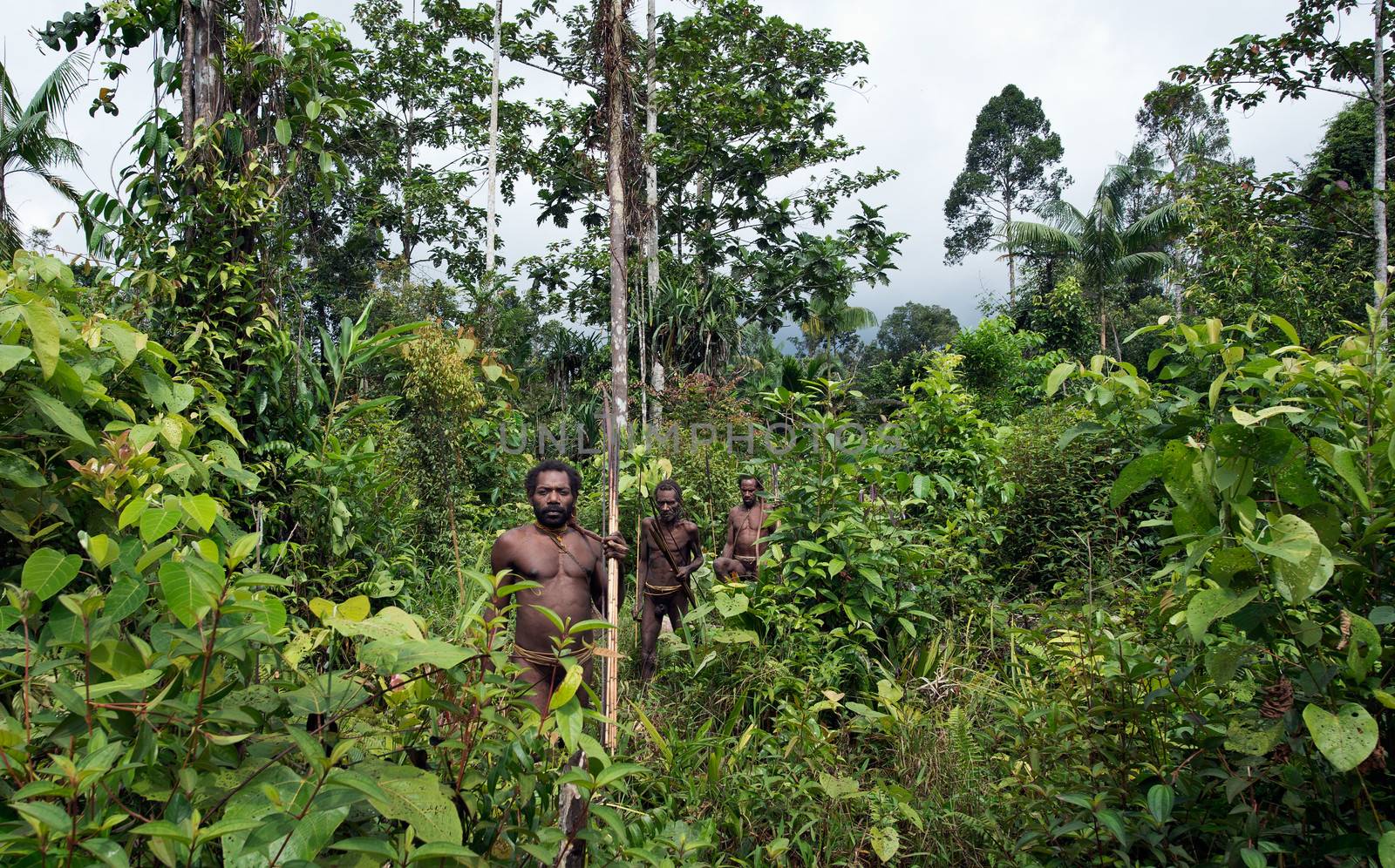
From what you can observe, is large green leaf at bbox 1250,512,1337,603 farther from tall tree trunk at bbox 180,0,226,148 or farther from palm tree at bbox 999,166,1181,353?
palm tree at bbox 999,166,1181,353

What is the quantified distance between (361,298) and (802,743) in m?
18.3

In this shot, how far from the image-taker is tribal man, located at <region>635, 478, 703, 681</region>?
5.16 m

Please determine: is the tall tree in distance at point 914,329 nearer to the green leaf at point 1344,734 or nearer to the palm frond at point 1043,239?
the palm frond at point 1043,239

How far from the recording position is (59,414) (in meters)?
1.24

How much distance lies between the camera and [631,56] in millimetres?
5906

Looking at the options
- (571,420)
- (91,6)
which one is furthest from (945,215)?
A: (91,6)

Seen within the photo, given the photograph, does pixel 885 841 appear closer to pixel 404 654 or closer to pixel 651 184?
pixel 404 654

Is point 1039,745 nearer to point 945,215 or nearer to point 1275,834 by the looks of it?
point 1275,834

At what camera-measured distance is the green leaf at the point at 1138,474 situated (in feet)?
5.48

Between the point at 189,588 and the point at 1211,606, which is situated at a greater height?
the point at 189,588

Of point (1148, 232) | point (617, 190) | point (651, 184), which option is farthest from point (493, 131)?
point (1148, 232)

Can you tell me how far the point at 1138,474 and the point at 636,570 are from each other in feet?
8.53

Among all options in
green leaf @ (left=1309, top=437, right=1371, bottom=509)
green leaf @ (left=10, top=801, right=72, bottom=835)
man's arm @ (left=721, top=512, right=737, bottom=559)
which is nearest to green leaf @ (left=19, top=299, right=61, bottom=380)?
green leaf @ (left=10, top=801, right=72, bottom=835)

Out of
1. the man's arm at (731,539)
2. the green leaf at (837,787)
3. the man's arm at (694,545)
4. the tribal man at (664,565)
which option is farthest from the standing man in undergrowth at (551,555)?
the man's arm at (731,539)
